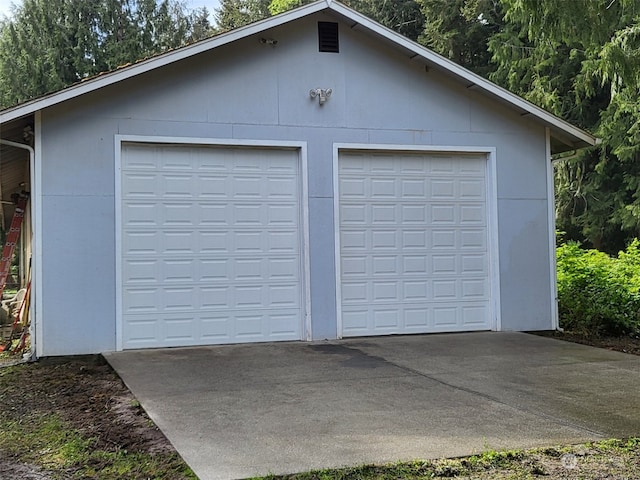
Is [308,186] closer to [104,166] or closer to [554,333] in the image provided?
[104,166]

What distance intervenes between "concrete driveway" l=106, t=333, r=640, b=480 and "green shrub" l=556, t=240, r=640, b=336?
1.70 metres

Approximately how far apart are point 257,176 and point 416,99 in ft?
8.88

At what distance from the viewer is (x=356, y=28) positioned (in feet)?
31.9

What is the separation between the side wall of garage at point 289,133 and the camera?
8484 millimetres

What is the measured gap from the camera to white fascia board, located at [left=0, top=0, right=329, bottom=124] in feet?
26.4

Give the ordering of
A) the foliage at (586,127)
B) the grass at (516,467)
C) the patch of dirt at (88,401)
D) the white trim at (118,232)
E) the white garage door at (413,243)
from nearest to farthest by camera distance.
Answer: the grass at (516,467) → the patch of dirt at (88,401) → the white trim at (118,232) → the white garage door at (413,243) → the foliage at (586,127)

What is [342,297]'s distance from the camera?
9672 millimetres

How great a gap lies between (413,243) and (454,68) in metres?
2.64

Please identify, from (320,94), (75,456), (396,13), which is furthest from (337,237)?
(396,13)

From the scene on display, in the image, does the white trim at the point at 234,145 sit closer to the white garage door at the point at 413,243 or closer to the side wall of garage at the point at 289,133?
the side wall of garage at the point at 289,133

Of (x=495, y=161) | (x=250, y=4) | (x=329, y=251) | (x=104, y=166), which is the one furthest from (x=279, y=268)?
(x=250, y=4)

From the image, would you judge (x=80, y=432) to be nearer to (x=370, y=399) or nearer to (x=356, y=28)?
(x=370, y=399)

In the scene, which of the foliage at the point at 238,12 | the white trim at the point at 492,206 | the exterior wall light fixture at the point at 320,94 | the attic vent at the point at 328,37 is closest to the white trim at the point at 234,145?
the exterior wall light fixture at the point at 320,94

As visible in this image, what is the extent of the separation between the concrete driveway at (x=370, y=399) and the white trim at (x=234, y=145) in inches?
18.5
